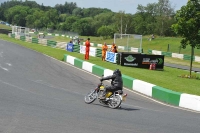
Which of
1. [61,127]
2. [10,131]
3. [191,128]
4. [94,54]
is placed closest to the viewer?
[10,131]

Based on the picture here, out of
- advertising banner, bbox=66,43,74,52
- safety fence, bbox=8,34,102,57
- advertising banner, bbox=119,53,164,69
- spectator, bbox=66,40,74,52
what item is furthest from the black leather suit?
spectator, bbox=66,40,74,52

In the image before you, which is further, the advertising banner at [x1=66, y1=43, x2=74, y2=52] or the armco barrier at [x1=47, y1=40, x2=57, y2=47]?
the armco barrier at [x1=47, y1=40, x2=57, y2=47]

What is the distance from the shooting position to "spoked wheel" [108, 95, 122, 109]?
1328 centimetres

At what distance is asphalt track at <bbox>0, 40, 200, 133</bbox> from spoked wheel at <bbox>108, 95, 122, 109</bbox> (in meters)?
0.25

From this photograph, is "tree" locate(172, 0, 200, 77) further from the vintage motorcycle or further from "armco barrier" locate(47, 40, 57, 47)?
"armco barrier" locate(47, 40, 57, 47)

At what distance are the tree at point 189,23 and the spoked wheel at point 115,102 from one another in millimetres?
15068

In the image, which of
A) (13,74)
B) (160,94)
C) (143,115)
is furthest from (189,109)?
(13,74)

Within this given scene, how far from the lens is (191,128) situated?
10.7 metres

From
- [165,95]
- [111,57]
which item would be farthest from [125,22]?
[165,95]

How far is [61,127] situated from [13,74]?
12901 millimetres

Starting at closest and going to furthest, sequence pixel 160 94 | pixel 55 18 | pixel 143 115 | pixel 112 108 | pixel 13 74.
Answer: pixel 143 115 → pixel 112 108 → pixel 160 94 → pixel 13 74 → pixel 55 18

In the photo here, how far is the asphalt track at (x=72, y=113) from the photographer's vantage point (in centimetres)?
960

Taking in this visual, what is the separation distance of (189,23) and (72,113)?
17.5 m

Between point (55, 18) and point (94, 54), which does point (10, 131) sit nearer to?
point (94, 54)
